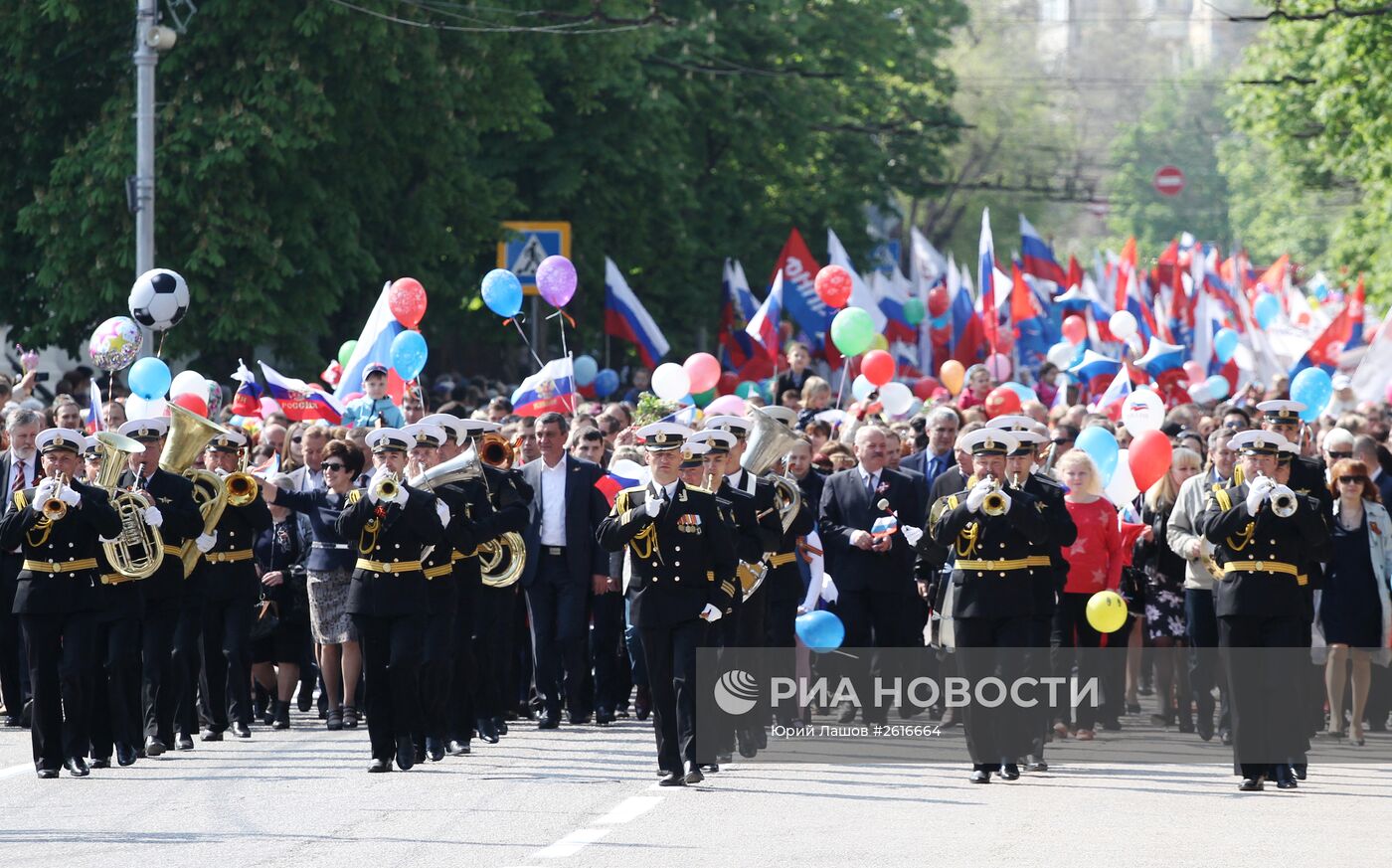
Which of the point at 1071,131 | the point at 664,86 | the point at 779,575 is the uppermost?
the point at 1071,131

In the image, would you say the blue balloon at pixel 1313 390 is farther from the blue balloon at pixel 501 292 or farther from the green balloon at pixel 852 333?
the blue balloon at pixel 501 292

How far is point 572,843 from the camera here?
1052cm

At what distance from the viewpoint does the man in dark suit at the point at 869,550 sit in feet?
50.3

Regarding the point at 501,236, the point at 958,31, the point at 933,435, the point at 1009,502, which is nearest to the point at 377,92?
the point at 501,236

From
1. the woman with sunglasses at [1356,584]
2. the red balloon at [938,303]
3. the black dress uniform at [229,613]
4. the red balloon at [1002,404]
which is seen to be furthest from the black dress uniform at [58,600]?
the red balloon at [938,303]

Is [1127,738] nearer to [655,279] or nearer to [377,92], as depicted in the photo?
[377,92]

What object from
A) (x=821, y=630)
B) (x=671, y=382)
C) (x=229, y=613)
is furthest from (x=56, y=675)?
(x=671, y=382)

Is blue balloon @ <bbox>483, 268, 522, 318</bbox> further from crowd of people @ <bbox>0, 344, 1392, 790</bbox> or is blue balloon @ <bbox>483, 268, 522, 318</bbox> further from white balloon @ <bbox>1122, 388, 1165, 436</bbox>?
white balloon @ <bbox>1122, 388, 1165, 436</bbox>

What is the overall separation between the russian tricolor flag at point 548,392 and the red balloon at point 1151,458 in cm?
544

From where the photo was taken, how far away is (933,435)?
16922 mm

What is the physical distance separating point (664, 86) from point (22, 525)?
2727 cm

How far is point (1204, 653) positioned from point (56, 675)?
6.49 meters

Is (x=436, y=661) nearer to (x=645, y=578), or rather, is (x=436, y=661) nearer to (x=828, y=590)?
(x=645, y=578)

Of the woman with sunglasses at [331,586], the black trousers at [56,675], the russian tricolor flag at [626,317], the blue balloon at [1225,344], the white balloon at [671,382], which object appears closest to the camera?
the black trousers at [56,675]
